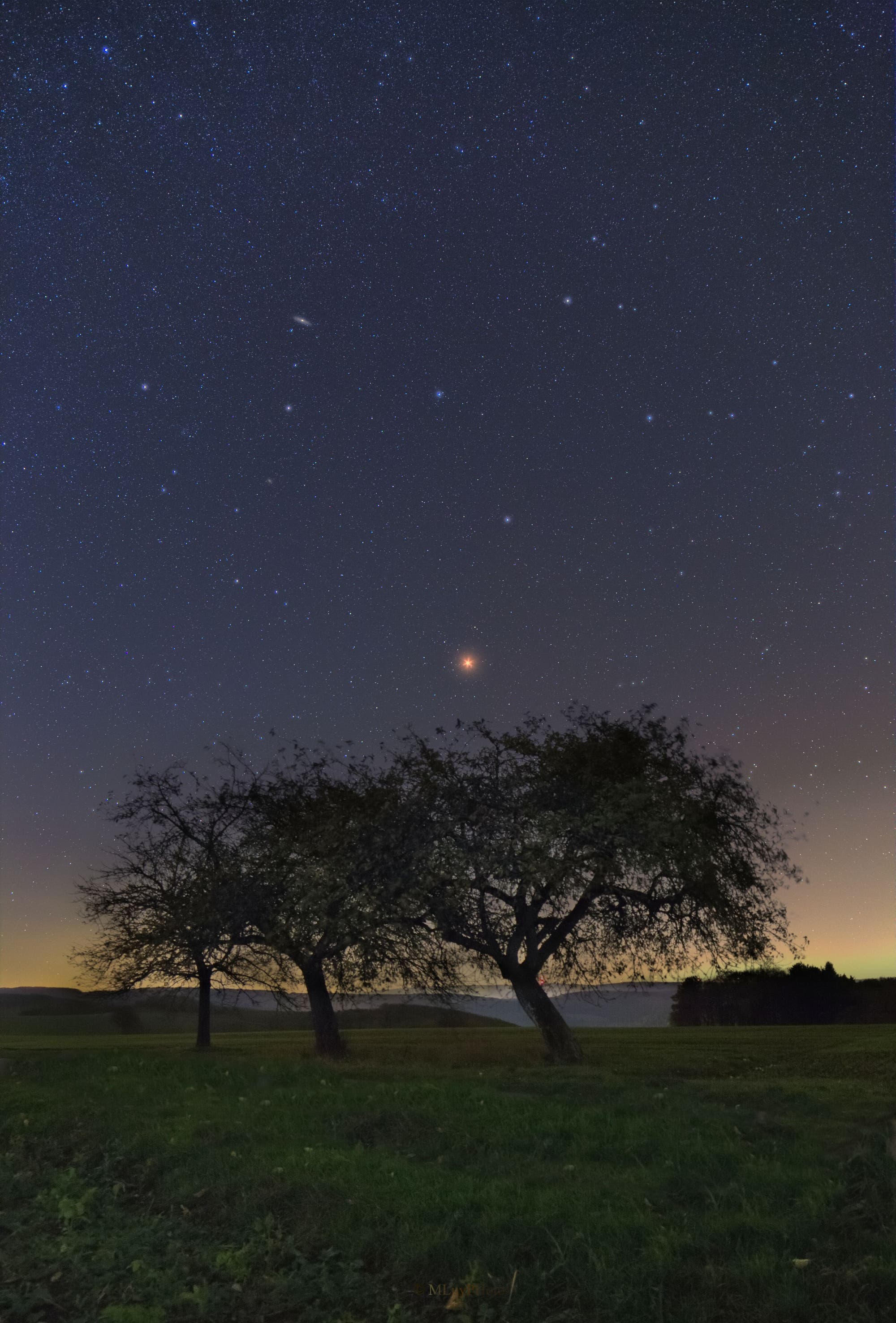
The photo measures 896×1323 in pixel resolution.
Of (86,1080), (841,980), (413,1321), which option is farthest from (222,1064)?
(841,980)

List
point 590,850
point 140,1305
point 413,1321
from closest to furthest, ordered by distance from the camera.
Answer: point 413,1321 < point 140,1305 < point 590,850

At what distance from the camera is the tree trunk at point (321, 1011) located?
33.3 meters

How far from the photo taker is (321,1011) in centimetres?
3359

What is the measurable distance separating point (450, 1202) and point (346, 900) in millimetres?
17954

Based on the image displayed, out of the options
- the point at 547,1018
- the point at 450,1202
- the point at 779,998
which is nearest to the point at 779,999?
the point at 779,998

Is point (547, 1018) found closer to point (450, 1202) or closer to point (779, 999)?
point (450, 1202)

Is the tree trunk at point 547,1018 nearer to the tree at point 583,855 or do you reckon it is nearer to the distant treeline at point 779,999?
the tree at point 583,855

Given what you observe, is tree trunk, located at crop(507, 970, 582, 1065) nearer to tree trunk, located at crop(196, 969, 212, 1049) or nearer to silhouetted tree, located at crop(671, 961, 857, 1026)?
tree trunk, located at crop(196, 969, 212, 1049)

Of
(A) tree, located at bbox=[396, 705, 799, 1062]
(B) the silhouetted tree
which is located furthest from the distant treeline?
(A) tree, located at bbox=[396, 705, 799, 1062]

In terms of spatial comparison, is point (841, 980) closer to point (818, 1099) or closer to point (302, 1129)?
point (818, 1099)

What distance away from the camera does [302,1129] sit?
1527 centimetres

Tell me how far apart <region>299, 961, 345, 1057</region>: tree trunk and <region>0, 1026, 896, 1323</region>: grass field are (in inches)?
506

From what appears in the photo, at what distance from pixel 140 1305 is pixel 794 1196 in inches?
289

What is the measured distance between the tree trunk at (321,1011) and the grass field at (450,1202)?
12.9 metres
